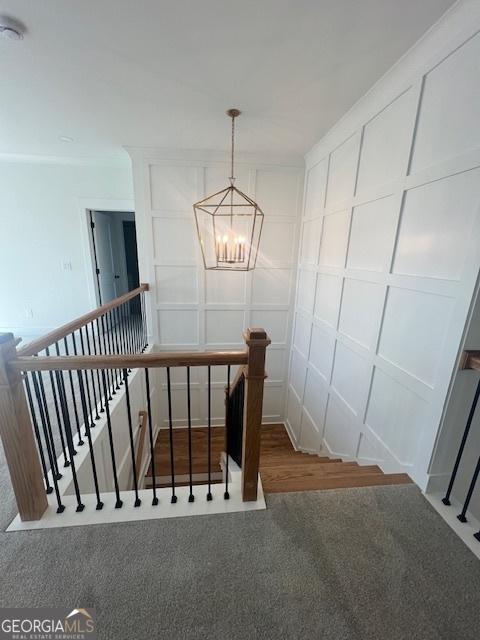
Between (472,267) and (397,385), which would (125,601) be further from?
(472,267)

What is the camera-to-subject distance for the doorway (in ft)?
13.3

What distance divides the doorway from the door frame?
0.14 ft

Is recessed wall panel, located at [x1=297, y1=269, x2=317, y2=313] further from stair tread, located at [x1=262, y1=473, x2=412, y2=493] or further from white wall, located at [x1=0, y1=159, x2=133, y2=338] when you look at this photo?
white wall, located at [x1=0, y1=159, x2=133, y2=338]

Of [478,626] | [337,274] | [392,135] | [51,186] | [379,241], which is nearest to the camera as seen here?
[478,626]

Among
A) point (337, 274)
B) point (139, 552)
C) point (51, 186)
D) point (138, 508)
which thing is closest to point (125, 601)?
point (139, 552)

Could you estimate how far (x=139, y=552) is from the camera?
1080 mm

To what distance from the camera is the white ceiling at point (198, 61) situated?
4.04ft

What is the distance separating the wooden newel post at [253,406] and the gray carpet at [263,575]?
0.51 feet

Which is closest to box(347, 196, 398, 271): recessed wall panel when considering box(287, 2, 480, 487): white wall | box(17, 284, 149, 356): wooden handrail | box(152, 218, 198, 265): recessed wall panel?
box(287, 2, 480, 487): white wall

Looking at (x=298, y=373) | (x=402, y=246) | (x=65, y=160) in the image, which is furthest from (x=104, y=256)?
(x=402, y=246)

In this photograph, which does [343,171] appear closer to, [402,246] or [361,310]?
[402,246]

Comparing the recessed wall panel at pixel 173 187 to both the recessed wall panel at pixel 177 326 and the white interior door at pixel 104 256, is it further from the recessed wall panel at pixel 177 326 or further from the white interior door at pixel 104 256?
the white interior door at pixel 104 256

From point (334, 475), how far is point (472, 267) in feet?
4.32

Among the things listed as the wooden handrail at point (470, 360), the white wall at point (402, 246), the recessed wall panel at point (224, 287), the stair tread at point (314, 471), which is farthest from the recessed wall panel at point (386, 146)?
the stair tread at point (314, 471)
